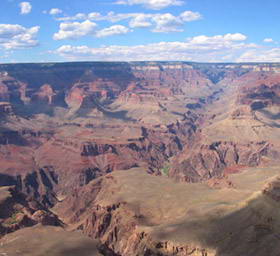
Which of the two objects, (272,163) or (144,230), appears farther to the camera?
(272,163)

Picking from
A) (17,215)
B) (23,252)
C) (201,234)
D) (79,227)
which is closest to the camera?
(23,252)

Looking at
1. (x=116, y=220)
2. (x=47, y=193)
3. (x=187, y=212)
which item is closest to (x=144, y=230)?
(x=187, y=212)

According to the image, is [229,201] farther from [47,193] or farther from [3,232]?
[47,193]

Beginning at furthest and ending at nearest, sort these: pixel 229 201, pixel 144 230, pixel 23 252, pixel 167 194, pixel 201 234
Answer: pixel 167 194
pixel 229 201
pixel 144 230
pixel 201 234
pixel 23 252

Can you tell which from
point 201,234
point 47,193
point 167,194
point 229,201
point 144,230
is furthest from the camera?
point 47,193

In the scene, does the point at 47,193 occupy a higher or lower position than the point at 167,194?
lower

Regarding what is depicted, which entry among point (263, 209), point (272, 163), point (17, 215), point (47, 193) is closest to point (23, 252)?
point (17, 215)

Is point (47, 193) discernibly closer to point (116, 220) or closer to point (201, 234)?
point (116, 220)

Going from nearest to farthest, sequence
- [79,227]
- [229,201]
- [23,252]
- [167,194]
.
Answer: [23,252] < [229,201] < [167,194] < [79,227]

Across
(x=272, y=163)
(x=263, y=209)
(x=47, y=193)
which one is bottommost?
(x=47, y=193)
